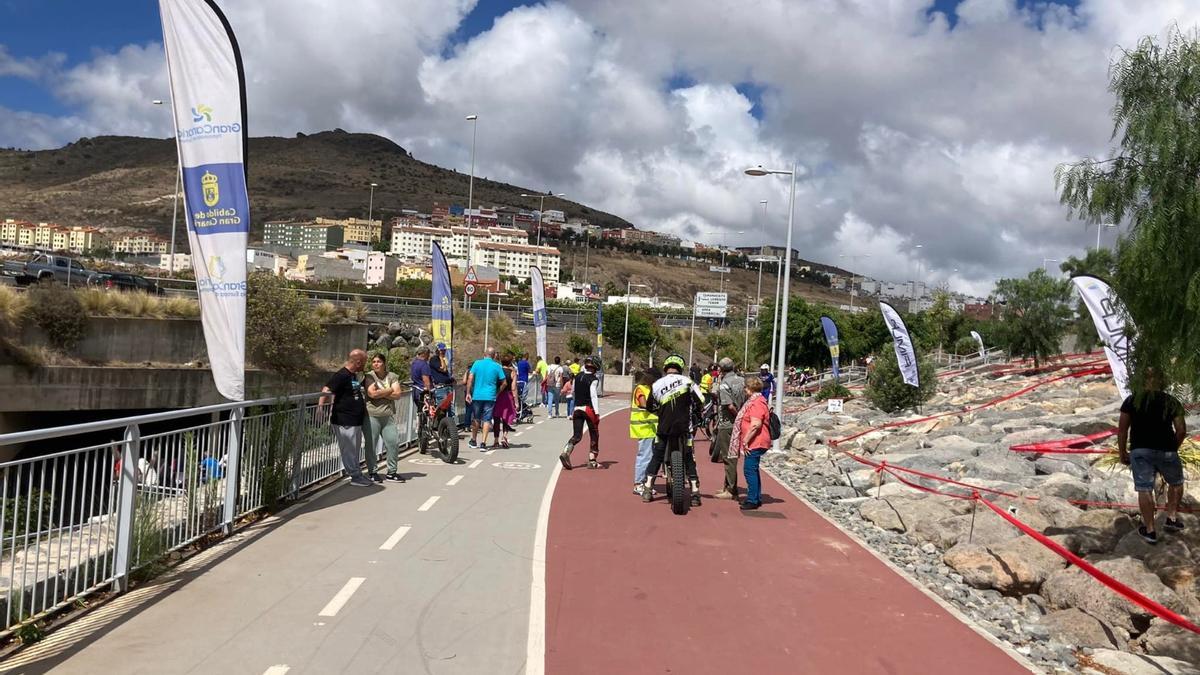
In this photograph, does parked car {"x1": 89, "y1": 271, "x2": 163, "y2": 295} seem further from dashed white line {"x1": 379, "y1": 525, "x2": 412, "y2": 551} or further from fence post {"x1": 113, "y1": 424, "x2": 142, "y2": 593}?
fence post {"x1": 113, "y1": 424, "x2": 142, "y2": 593}

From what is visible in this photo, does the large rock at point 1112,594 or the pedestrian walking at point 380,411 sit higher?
the pedestrian walking at point 380,411

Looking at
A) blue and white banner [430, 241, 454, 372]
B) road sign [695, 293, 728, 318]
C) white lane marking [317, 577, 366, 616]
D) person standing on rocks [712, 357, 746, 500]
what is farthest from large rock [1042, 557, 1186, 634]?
road sign [695, 293, 728, 318]

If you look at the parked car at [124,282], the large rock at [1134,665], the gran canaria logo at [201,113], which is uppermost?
the gran canaria logo at [201,113]

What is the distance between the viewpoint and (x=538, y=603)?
6.57m

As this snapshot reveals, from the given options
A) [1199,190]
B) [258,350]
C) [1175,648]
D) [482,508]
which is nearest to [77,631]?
[482,508]

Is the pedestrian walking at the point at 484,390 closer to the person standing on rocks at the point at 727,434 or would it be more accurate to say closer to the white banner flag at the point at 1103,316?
the person standing on rocks at the point at 727,434

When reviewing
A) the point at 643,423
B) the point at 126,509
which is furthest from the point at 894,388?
the point at 126,509

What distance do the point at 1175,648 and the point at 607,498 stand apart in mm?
6372

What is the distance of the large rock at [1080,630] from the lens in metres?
7.14

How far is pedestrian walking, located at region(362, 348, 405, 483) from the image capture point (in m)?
11.2

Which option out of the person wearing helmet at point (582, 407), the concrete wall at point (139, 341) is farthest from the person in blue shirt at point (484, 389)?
the concrete wall at point (139, 341)

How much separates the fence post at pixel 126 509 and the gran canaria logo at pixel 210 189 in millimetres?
2940

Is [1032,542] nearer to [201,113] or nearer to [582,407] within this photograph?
[582,407]

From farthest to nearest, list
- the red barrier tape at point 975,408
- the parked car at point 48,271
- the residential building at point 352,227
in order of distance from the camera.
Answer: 1. the residential building at point 352,227
2. the parked car at point 48,271
3. the red barrier tape at point 975,408
